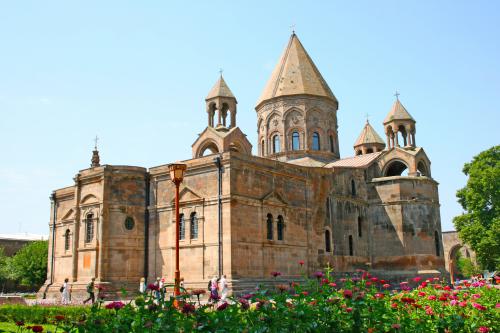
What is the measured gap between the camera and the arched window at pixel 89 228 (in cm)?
2452

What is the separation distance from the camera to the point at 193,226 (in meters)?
23.3

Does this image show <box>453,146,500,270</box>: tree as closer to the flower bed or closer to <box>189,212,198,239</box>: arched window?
<box>189,212,198,239</box>: arched window

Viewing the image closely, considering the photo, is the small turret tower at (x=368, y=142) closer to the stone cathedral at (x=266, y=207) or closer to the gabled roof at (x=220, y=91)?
the stone cathedral at (x=266, y=207)

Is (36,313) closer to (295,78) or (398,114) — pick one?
(295,78)

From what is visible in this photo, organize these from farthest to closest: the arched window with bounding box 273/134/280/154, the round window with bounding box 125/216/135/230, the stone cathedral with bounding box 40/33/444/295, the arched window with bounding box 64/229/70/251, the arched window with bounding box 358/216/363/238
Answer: the arched window with bounding box 273/134/280/154 → the arched window with bounding box 358/216/363/238 → the arched window with bounding box 64/229/70/251 → the round window with bounding box 125/216/135/230 → the stone cathedral with bounding box 40/33/444/295

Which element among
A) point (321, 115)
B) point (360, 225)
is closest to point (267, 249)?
point (360, 225)

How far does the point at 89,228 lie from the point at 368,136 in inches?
912

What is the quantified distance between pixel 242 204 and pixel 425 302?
46.2 ft

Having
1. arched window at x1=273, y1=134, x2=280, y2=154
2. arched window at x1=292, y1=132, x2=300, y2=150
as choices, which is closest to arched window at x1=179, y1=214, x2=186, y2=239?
arched window at x1=273, y1=134, x2=280, y2=154

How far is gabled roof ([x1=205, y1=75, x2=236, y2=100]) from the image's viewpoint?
28.0 m

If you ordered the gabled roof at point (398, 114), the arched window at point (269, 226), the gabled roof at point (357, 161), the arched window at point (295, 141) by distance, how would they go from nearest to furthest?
the arched window at point (269, 226)
the gabled roof at point (357, 161)
the arched window at point (295, 141)
the gabled roof at point (398, 114)

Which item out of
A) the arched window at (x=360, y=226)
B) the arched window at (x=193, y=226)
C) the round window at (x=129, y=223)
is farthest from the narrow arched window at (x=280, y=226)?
the arched window at (x=360, y=226)

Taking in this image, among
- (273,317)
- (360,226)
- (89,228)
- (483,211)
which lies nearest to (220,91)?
(89,228)

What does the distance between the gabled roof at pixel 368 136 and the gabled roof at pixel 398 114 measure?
5.20 metres
